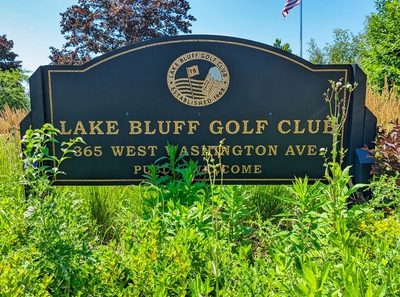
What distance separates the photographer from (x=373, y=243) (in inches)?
68.2

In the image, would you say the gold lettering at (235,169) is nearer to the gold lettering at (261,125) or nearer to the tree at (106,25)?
the gold lettering at (261,125)

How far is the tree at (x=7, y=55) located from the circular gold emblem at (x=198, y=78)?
38.6 metres

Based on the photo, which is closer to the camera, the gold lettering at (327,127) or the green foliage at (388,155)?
the green foliage at (388,155)

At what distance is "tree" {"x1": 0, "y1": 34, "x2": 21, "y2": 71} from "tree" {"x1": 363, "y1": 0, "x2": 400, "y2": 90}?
123 ft

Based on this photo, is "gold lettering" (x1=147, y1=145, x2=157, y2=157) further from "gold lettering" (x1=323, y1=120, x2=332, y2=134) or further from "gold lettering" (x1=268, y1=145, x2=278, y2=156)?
"gold lettering" (x1=323, y1=120, x2=332, y2=134)

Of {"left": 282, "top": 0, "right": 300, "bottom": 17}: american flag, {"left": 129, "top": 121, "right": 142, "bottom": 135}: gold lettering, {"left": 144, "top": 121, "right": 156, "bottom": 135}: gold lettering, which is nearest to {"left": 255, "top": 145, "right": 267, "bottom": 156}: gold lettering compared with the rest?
{"left": 144, "top": 121, "right": 156, "bottom": 135}: gold lettering

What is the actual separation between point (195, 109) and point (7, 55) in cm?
3968

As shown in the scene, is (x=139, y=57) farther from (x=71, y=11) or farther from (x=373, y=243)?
(x=71, y=11)

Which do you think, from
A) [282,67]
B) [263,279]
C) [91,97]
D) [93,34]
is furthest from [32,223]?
[93,34]

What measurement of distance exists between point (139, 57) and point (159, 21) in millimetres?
19678

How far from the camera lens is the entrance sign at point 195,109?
8.41 feet

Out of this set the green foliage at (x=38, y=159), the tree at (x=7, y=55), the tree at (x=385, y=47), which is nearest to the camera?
the green foliage at (x=38, y=159)

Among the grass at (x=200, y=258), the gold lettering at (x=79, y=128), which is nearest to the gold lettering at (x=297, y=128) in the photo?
the grass at (x=200, y=258)

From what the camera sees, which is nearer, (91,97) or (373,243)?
(373,243)
